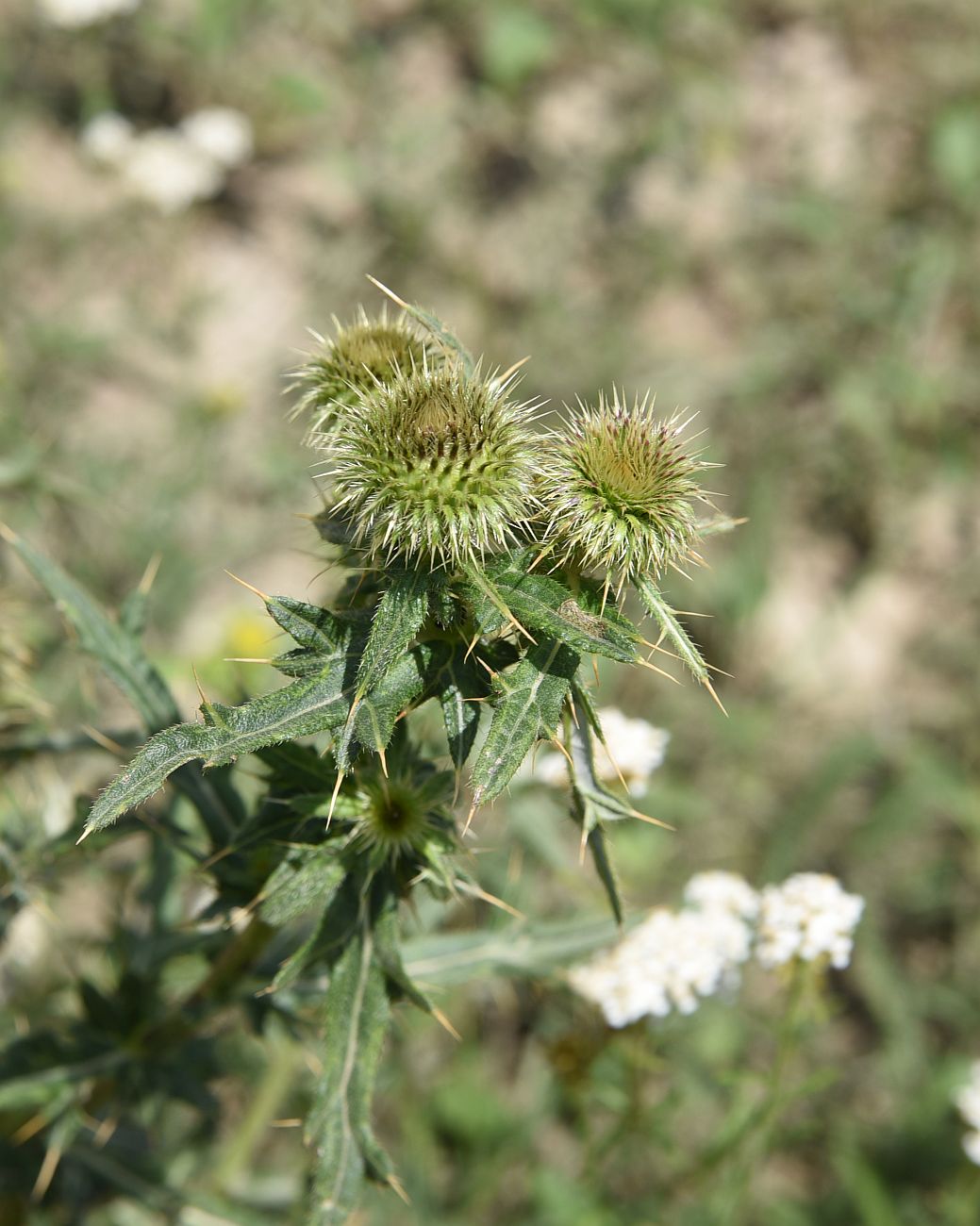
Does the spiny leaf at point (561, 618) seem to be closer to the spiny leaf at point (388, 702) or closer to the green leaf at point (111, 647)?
the spiny leaf at point (388, 702)

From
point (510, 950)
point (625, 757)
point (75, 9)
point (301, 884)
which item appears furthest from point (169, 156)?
point (301, 884)

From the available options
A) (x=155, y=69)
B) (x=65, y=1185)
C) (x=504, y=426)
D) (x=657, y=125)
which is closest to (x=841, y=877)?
(x=65, y=1185)

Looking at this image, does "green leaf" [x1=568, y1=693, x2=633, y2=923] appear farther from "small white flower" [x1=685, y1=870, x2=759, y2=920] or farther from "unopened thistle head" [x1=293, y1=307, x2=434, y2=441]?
"small white flower" [x1=685, y1=870, x2=759, y2=920]

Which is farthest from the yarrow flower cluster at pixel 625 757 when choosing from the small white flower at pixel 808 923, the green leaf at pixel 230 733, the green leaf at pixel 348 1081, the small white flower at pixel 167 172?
the small white flower at pixel 167 172

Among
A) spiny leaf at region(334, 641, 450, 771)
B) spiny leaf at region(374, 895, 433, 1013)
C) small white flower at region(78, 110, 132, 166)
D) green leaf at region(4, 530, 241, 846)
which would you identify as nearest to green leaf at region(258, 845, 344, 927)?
spiny leaf at region(374, 895, 433, 1013)

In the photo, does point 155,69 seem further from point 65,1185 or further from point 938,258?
point 65,1185

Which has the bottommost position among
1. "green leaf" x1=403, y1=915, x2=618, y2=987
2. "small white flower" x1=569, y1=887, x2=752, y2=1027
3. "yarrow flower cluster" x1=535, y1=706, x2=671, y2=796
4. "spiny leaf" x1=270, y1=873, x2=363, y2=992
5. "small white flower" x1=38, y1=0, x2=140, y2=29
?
"small white flower" x1=569, y1=887, x2=752, y2=1027
